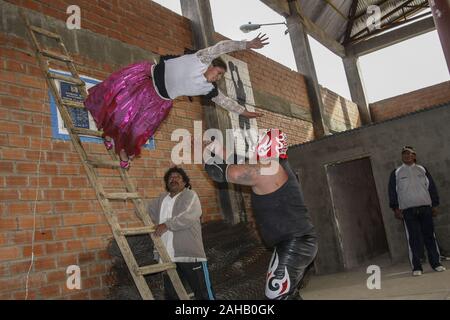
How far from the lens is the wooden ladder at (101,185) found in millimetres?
3758

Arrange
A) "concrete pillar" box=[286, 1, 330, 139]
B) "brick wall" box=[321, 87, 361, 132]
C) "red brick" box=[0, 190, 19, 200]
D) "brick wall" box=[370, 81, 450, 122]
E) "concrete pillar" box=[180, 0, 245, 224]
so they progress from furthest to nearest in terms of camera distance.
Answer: "brick wall" box=[370, 81, 450, 122] → "brick wall" box=[321, 87, 361, 132] → "concrete pillar" box=[286, 1, 330, 139] → "concrete pillar" box=[180, 0, 245, 224] → "red brick" box=[0, 190, 19, 200]

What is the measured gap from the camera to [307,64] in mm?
10414

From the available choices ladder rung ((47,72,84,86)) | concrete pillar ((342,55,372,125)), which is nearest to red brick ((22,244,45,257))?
ladder rung ((47,72,84,86))

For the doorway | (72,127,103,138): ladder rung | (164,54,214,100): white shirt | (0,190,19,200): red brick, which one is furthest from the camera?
the doorway

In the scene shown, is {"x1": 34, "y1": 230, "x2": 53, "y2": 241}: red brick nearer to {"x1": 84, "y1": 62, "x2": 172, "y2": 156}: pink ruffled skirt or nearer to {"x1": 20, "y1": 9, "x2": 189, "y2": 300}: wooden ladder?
{"x1": 20, "y1": 9, "x2": 189, "y2": 300}: wooden ladder

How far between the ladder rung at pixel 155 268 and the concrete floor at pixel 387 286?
2.35 m

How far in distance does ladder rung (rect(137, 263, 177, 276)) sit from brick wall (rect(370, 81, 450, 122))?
10.5 m

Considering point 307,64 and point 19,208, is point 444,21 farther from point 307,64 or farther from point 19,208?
point 19,208

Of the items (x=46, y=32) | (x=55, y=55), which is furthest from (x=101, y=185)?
(x=46, y=32)

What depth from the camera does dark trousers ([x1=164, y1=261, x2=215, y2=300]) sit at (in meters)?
3.95

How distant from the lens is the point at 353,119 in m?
12.8

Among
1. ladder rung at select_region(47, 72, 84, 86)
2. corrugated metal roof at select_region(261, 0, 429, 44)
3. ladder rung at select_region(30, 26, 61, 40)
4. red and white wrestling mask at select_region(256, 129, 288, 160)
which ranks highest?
corrugated metal roof at select_region(261, 0, 429, 44)

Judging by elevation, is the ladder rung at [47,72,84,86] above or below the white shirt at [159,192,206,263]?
above

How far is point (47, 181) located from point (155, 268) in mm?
1436
